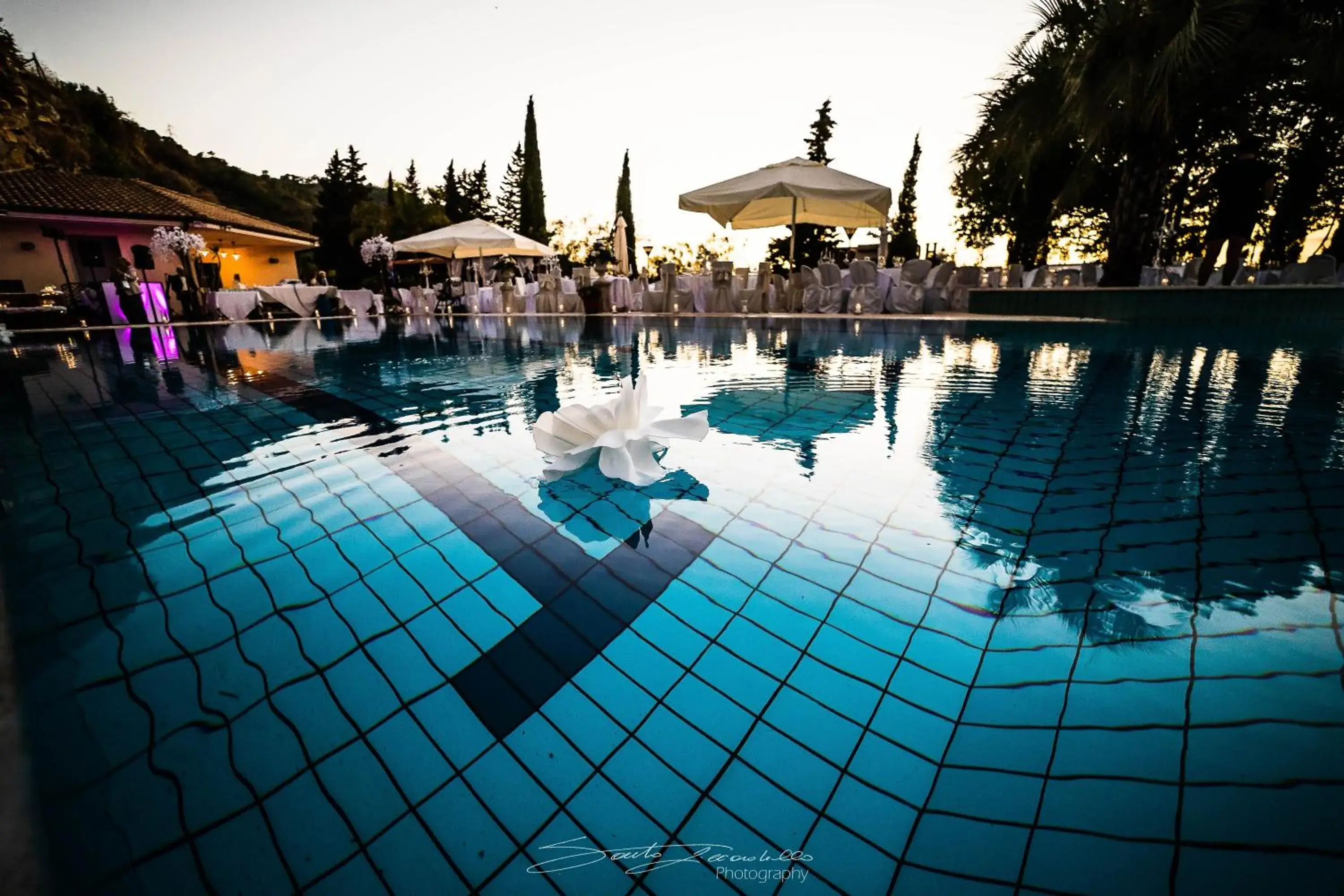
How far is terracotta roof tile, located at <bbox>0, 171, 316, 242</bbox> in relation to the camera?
593 inches

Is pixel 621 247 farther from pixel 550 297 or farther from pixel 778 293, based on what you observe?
pixel 778 293

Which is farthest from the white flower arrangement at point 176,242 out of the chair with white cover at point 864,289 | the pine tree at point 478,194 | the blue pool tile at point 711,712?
the pine tree at point 478,194

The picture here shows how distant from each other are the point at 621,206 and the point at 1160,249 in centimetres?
2900

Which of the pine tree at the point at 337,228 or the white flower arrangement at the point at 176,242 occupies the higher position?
the pine tree at the point at 337,228

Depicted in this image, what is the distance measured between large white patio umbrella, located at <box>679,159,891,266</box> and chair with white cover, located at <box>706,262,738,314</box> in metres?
1.46

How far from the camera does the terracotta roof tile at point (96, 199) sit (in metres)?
15.1

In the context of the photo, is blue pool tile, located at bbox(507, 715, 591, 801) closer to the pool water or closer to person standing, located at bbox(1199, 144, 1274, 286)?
the pool water

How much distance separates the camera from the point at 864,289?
1155 cm

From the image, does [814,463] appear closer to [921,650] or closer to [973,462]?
[973,462]

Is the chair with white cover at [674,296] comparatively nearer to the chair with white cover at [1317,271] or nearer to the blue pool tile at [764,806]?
the chair with white cover at [1317,271]

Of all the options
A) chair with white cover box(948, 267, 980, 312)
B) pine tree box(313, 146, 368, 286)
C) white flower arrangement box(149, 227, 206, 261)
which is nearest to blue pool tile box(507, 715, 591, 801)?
chair with white cover box(948, 267, 980, 312)

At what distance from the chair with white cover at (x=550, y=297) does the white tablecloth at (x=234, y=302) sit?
733 centimetres

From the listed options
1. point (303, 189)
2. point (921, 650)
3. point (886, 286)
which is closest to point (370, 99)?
point (886, 286)

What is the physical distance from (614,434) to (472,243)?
43.2 feet
